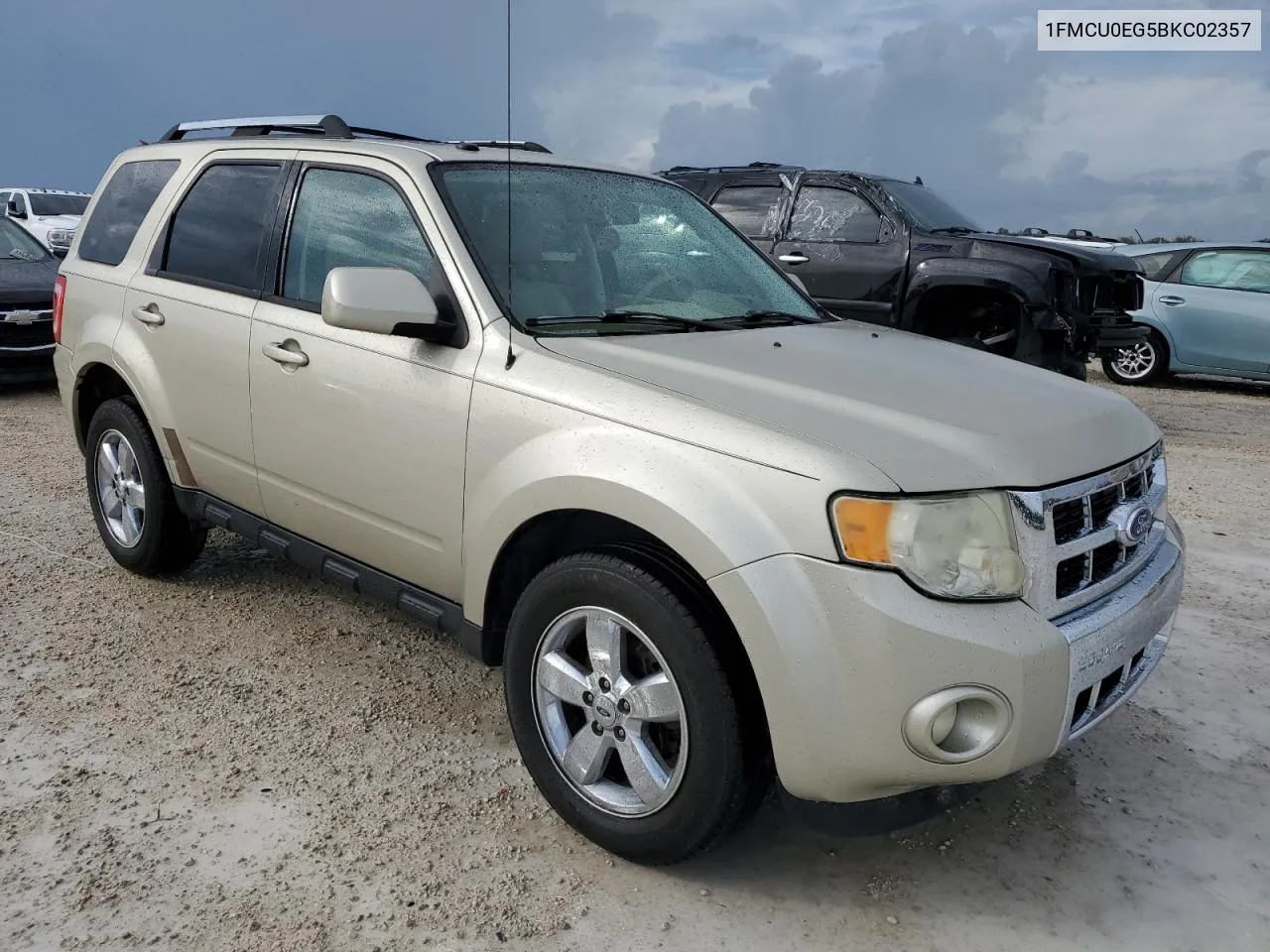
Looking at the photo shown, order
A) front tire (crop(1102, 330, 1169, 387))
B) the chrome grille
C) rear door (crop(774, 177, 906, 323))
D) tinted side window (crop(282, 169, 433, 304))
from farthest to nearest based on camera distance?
1. front tire (crop(1102, 330, 1169, 387))
2. rear door (crop(774, 177, 906, 323))
3. tinted side window (crop(282, 169, 433, 304))
4. the chrome grille

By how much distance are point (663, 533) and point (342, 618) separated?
234cm

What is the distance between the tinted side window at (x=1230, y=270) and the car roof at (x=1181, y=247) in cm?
8

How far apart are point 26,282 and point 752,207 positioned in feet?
20.8

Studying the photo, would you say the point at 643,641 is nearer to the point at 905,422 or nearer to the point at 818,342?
the point at 905,422

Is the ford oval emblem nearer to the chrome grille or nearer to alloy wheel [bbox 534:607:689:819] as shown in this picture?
the chrome grille

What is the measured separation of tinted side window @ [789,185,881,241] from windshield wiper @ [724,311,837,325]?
17.5 ft

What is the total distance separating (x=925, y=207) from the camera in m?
9.12

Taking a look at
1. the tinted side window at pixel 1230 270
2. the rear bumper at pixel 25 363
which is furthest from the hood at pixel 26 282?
the tinted side window at pixel 1230 270

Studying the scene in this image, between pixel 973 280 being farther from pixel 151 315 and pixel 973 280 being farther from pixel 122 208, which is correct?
pixel 151 315

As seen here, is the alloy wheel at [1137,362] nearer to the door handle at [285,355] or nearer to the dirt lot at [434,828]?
the dirt lot at [434,828]

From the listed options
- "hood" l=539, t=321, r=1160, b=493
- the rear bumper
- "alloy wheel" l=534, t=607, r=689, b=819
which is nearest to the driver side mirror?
"hood" l=539, t=321, r=1160, b=493

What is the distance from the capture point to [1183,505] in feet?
21.3

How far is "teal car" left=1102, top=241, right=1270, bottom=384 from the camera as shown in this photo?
→ 11.1 meters

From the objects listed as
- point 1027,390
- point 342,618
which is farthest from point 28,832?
point 1027,390
